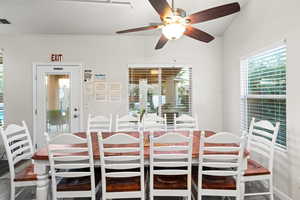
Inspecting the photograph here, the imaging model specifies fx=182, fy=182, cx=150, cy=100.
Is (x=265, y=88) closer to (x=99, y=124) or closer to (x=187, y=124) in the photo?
(x=187, y=124)

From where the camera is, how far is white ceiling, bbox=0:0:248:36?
9.73ft

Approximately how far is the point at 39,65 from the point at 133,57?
78.8 inches

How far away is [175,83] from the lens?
4090mm

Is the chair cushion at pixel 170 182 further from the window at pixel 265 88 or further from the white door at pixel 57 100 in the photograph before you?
the white door at pixel 57 100

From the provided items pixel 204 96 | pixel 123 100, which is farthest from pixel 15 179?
pixel 204 96

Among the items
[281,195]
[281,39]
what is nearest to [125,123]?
[281,195]

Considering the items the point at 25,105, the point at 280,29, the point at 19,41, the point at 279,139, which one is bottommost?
the point at 279,139

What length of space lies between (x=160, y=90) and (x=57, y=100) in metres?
2.26

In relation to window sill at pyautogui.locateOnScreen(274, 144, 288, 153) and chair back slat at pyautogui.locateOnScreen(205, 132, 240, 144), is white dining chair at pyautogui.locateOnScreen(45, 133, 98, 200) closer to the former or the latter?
chair back slat at pyautogui.locateOnScreen(205, 132, 240, 144)

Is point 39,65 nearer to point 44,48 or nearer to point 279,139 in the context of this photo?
point 44,48

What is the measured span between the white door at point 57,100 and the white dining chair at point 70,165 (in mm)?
2260

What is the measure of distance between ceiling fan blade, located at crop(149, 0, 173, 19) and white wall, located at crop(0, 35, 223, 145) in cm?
209

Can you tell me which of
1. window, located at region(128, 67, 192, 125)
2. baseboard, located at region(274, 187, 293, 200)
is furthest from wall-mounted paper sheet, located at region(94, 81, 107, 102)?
baseboard, located at region(274, 187, 293, 200)

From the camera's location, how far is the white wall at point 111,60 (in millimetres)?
3869
